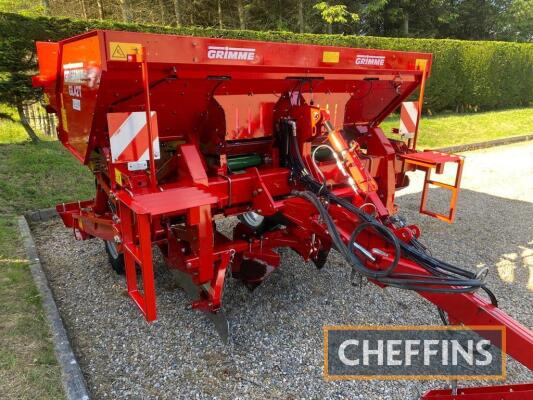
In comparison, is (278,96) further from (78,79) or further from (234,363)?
(234,363)

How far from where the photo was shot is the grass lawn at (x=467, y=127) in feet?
33.4

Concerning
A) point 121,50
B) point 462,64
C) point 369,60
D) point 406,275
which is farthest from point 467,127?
point 121,50

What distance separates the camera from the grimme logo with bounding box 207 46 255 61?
252cm

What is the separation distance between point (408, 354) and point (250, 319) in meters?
1.11

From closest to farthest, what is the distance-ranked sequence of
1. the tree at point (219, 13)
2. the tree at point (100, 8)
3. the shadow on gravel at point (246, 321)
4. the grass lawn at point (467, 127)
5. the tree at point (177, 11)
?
the shadow on gravel at point (246, 321), the grass lawn at point (467, 127), the tree at point (100, 8), the tree at point (177, 11), the tree at point (219, 13)

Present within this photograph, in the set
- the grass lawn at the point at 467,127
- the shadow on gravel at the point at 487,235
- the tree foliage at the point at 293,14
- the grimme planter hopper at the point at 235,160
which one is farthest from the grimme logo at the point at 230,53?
the tree foliage at the point at 293,14

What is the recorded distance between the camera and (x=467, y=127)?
1161 centimetres

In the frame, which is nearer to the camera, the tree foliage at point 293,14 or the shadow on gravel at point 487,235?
the shadow on gravel at point 487,235

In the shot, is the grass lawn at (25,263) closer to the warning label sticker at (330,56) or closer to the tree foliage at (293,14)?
the warning label sticker at (330,56)

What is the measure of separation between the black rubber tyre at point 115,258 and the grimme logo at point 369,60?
2.46 m

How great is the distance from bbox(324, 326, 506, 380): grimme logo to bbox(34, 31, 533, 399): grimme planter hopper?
473 mm

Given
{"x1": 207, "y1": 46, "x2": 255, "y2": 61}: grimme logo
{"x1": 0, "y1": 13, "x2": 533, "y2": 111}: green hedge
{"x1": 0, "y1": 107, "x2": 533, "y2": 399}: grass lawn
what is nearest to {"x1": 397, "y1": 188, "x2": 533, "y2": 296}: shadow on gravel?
{"x1": 207, "y1": 46, "x2": 255, "y2": 61}: grimme logo

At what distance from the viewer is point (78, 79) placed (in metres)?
2.73

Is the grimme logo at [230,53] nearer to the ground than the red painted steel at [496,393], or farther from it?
farther from it
